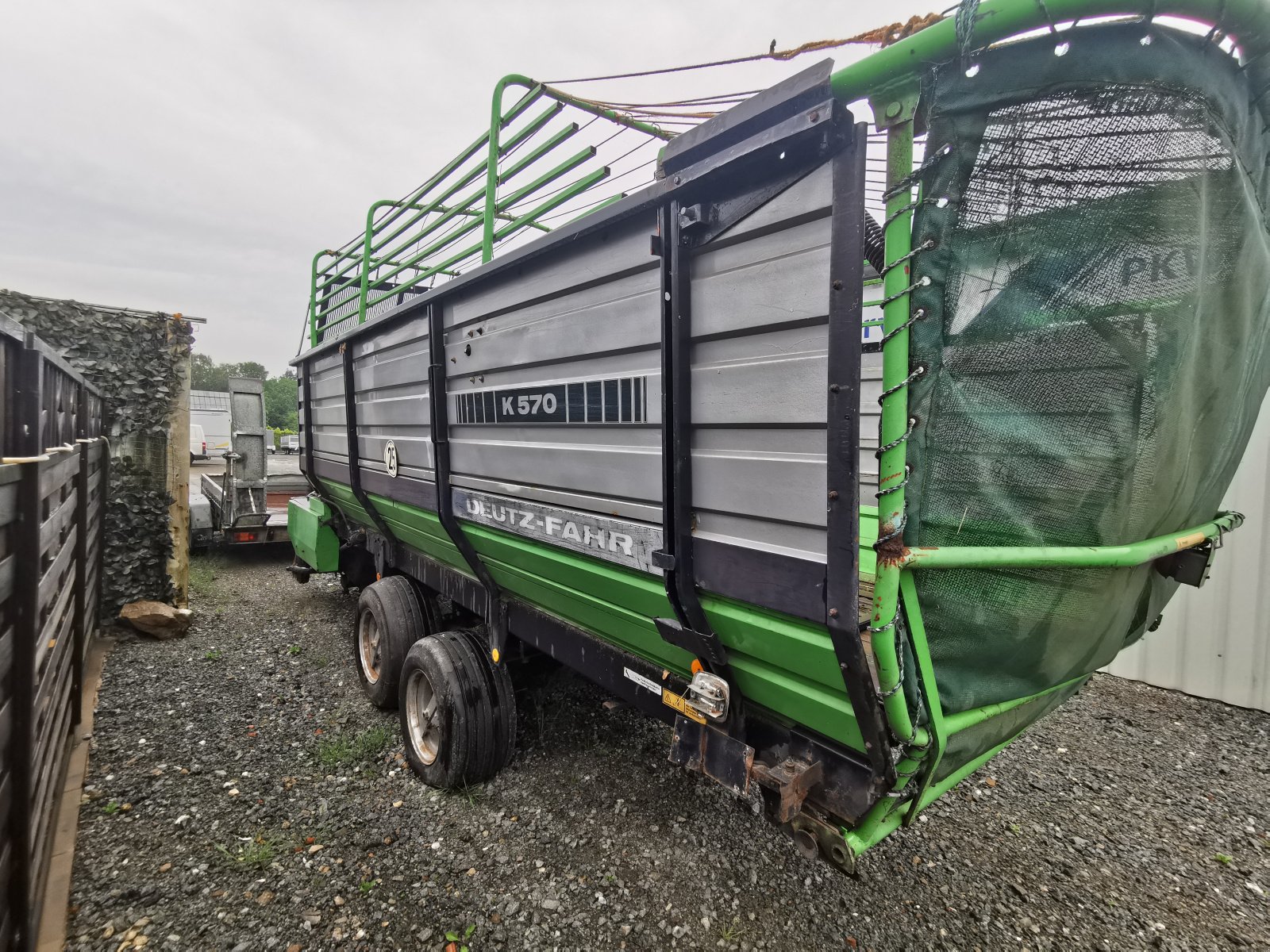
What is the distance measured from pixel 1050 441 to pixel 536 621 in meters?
2.05

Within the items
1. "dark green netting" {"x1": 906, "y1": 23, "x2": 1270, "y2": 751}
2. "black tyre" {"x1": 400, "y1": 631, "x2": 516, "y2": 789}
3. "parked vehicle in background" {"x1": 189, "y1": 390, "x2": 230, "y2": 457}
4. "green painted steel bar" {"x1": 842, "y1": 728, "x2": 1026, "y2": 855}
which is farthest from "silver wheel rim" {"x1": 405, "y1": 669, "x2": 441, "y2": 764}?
"parked vehicle in background" {"x1": 189, "y1": 390, "x2": 230, "y2": 457}

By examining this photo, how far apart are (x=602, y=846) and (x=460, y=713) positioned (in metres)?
0.88

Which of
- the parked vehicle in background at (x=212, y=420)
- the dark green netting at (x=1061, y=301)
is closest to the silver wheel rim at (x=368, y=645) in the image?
the dark green netting at (x=1061, y=301)

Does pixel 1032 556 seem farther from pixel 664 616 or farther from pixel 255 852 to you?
pixel 255 852

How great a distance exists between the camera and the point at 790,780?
1.57 meters

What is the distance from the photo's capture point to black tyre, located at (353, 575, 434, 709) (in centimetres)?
366

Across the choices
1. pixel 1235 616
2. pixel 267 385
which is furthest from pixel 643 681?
pixel 267 385

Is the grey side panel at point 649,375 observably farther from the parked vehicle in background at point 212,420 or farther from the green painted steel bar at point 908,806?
the parked vehicle in background at point 212,420

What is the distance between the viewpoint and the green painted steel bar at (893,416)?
129cm

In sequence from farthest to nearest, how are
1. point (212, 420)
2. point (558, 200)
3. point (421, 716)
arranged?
point (212, 420), point (421, 716), point (558, 200)

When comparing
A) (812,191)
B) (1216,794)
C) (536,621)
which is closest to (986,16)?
(812,191)

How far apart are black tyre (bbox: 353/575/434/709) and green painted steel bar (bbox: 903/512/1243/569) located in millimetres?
3141

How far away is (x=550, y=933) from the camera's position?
2.19m

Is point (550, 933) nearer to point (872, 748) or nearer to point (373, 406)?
point (872, 748)
